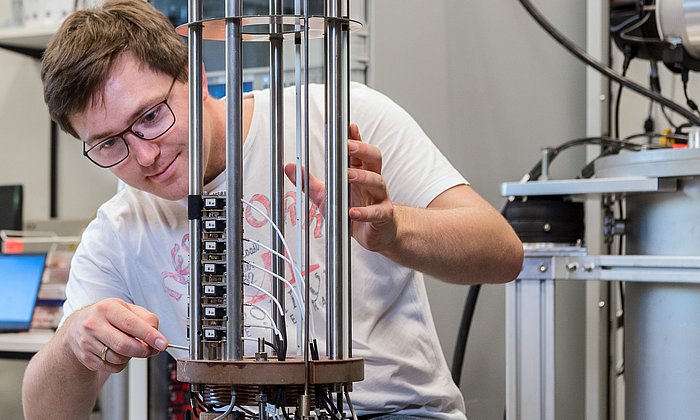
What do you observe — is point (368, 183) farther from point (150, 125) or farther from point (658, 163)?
point (658, 163)

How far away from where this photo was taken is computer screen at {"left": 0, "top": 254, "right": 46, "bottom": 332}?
228cm

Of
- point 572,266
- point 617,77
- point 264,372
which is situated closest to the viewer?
point 264,372

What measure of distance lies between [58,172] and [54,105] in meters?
1.48

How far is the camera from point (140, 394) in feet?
6.51

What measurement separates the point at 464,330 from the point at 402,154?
67 centimetres

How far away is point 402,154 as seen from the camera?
1.32 metres

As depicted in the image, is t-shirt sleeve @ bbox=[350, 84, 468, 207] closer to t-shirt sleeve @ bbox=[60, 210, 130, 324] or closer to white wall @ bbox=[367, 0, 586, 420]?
t-shirt sleeve @ bbox=[60, 210, 130, 324]

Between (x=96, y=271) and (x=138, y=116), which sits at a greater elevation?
(x=138, y=116)

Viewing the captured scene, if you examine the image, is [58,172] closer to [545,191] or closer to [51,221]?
[51,221]

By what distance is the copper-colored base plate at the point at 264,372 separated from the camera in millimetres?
710

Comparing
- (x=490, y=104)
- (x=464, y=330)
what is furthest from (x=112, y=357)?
(x=490, y=104)

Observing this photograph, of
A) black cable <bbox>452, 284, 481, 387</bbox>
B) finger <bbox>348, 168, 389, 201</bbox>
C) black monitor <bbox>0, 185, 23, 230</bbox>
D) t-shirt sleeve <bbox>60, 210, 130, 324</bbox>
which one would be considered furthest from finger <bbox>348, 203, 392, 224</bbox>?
black monitor <bbox>0, 185, 23, 230</bbox>

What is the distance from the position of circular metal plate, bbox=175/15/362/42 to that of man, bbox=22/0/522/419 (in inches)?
9.2

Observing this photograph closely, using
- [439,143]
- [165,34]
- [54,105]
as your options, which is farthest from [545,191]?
[54,105]
